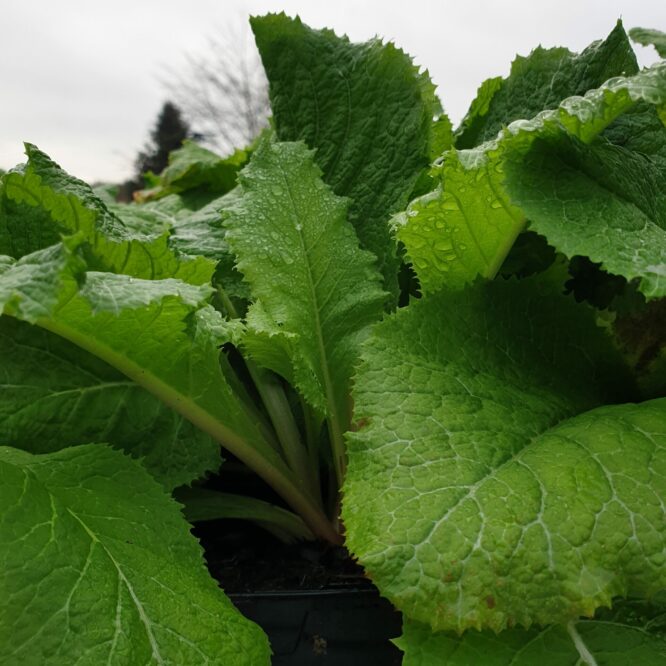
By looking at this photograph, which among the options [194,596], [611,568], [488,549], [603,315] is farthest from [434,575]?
[603,315]

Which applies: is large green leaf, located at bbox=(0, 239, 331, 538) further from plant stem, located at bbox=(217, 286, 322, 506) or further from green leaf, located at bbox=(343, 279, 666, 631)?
green leaf, located at bbox=(343, 279, 666, 631)

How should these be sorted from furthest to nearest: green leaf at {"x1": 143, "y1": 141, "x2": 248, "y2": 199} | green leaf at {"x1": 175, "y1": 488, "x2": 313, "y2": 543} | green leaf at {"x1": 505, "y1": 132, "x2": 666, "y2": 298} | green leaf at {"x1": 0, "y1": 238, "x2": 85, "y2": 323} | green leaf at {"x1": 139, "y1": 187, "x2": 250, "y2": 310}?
green leaf at {"x1": 143, "y1": 141, "x2": 248, "y2": 199} → green leaf at {"x1": 139, "y1": 187, "x2": 250, "y2": 310} → green leaf at {"x1": 175, "y1": 488, "x2": 313, "y2": 543} → green leaf at {"x1": 505, "y1": 132, "x2": 666, "y2": 298} → green leaf at {"x1": 0, "y1": 238, "x2": 85, "y2": 323}

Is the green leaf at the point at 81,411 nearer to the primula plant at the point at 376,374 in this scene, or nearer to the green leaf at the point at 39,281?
the primula plant at the point at 376,374

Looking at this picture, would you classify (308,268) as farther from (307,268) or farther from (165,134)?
(165,134)

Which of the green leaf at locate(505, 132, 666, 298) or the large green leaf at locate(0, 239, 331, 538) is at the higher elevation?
the green leaf at locate(505, 132, 666, 298)

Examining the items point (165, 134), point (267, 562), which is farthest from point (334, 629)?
point (165, 134)

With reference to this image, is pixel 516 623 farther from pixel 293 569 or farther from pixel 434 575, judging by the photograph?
pixel 293 569

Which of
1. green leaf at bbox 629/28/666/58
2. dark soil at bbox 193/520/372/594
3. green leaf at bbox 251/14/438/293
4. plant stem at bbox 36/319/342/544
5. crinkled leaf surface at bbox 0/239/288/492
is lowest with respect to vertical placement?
dark soil at bbox 193/520/372/594

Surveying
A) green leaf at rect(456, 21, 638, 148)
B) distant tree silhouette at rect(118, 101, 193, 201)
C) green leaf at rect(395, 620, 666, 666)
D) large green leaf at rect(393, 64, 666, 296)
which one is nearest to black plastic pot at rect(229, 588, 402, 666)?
green leaf at rect(395, 620, 666, 666)
